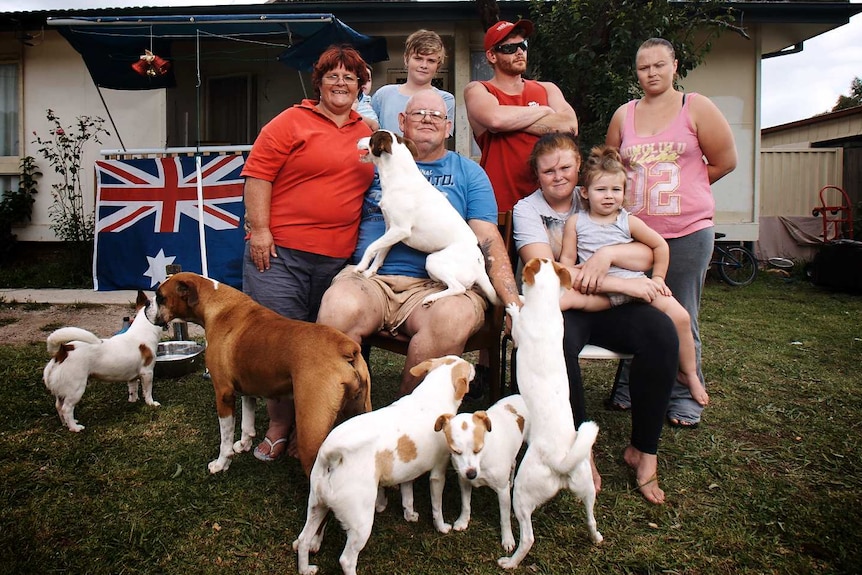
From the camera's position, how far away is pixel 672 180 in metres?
3.00

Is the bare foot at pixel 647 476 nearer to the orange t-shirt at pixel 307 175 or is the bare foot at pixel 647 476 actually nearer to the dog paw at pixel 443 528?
the dog paw at pixel 443 528

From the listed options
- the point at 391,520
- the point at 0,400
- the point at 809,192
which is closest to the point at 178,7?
the point at 0,400

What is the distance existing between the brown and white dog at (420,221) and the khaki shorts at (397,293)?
0.21 feet

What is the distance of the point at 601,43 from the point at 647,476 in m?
6.46

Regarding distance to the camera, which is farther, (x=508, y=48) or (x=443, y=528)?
(x=508, y=48)

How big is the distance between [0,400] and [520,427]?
3.23 metres

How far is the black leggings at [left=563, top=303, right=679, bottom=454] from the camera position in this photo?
2.47 m

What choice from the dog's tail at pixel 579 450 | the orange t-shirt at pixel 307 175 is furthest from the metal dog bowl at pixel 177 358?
the dog's tail at pixel 579 450

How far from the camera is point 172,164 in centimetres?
534

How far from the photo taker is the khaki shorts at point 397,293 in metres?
2.76

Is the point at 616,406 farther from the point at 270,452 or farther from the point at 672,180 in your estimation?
the point at 270,452

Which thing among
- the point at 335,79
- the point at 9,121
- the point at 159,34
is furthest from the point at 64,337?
the point at 9,121

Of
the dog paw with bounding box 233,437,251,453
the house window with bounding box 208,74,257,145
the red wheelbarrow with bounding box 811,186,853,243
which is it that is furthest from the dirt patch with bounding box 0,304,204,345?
the red wheelbarrow with bounding box 811,186,853,243

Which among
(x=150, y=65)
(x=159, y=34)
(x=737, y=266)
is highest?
(x=159, y=34)
